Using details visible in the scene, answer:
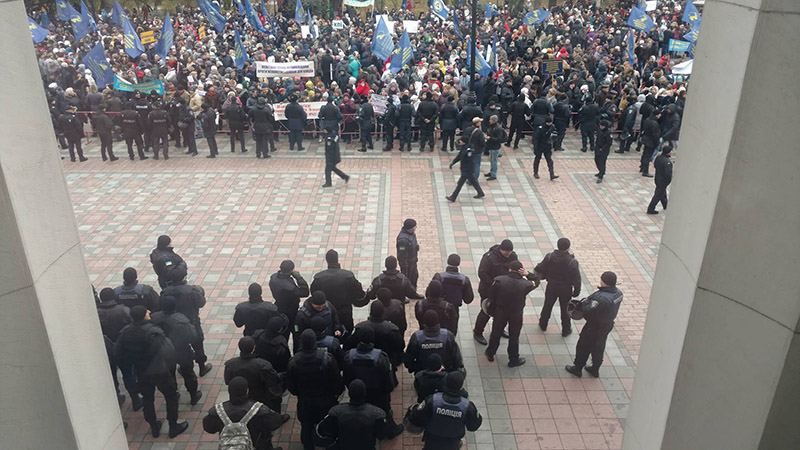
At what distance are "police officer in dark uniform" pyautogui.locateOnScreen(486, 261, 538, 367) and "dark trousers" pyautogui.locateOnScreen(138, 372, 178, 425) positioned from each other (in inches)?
150

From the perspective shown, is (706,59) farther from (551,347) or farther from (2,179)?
(551,347)

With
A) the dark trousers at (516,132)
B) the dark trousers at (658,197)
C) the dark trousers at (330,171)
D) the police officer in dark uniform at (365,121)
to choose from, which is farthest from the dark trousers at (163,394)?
the dark trousers at (516,132)

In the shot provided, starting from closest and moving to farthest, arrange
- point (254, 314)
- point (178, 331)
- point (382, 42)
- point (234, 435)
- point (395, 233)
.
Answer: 1. point (234, 435)
2. point (178, 331)
3. point (254, 314)
4. point (395, 233)
5. point (382, 42)

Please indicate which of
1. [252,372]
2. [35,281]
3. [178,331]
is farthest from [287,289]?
[35,281]

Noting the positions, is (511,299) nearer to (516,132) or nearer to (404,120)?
(404,120)

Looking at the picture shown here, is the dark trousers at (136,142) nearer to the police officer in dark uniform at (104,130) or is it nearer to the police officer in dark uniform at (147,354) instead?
the police officer in dark uniform at (104,130)

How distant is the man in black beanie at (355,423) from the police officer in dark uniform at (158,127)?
1232 cm

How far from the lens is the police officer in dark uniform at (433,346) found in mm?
6379

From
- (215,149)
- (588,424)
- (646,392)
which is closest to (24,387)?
(646,392)

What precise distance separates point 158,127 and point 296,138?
136 inches

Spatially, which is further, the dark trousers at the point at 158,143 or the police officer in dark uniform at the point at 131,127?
the dark trousers at the point at 158,143

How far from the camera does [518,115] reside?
16.5 m

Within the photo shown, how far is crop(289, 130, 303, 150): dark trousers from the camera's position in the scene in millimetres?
16672

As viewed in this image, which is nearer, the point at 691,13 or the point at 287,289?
the point at 287,289
